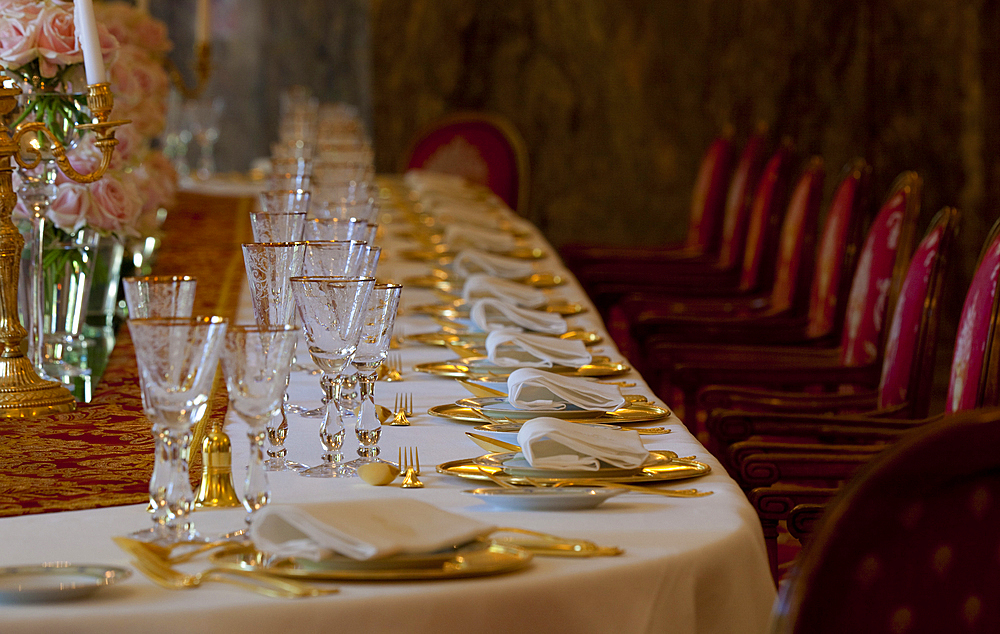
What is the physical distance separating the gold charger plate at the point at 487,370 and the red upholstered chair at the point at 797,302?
3.73 feet

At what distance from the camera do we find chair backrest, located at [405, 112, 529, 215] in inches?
219

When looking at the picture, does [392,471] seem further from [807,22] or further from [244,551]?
[807,22]

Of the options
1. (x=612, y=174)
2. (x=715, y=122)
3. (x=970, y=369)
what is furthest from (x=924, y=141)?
(x=970, y=369)

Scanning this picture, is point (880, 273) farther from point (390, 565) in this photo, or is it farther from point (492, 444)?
point (390, 565)

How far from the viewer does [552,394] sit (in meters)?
1.55

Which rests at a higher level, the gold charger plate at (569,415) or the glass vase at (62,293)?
the glass vase at (62,293)

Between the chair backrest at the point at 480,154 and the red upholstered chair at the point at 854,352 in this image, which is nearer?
the red upholstered chair at the point at 854,352

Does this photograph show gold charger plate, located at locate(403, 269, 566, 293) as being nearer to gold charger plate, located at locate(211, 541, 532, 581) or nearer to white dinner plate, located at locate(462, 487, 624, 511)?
white dinner plate, located at locate(462, 487, 624, 511)

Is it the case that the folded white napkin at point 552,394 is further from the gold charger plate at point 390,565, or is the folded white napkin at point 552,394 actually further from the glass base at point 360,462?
the gold charger plate at point 390,565

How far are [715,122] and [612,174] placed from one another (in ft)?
2.20

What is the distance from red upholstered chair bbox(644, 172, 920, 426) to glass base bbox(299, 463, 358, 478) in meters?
1.16

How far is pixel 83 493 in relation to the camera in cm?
121

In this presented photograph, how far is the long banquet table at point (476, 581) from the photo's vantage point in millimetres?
906

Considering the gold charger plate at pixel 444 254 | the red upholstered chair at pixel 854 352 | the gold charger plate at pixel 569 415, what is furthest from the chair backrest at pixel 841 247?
the gold charger plate at pixel 569 415
